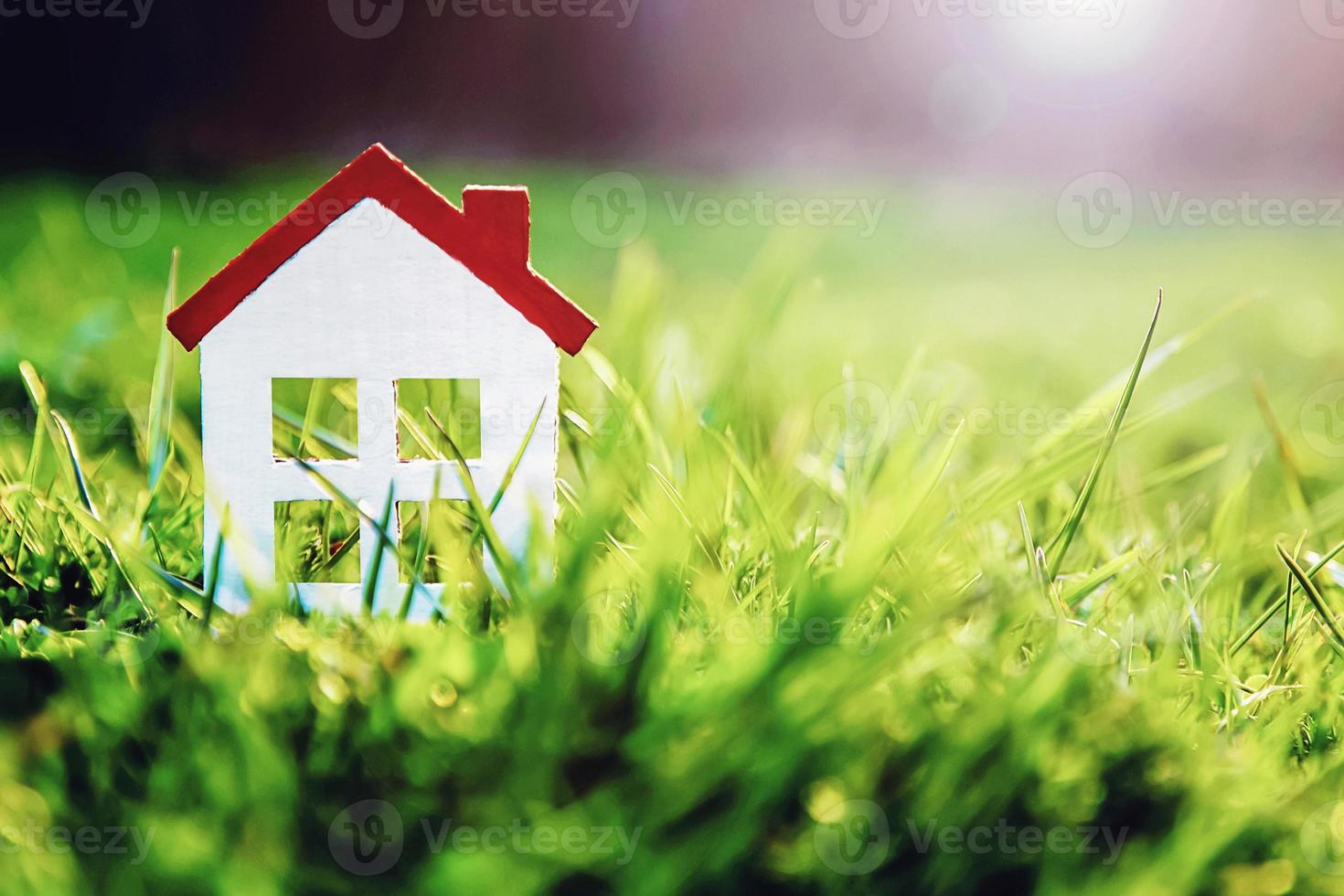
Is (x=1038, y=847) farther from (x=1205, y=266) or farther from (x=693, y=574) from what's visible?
(x=1205, y=266)

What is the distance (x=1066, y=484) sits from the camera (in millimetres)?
1420

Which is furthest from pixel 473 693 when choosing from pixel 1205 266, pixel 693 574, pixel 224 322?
pixel 1205 266

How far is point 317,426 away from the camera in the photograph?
1.35 meters

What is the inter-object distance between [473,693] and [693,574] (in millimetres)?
317
